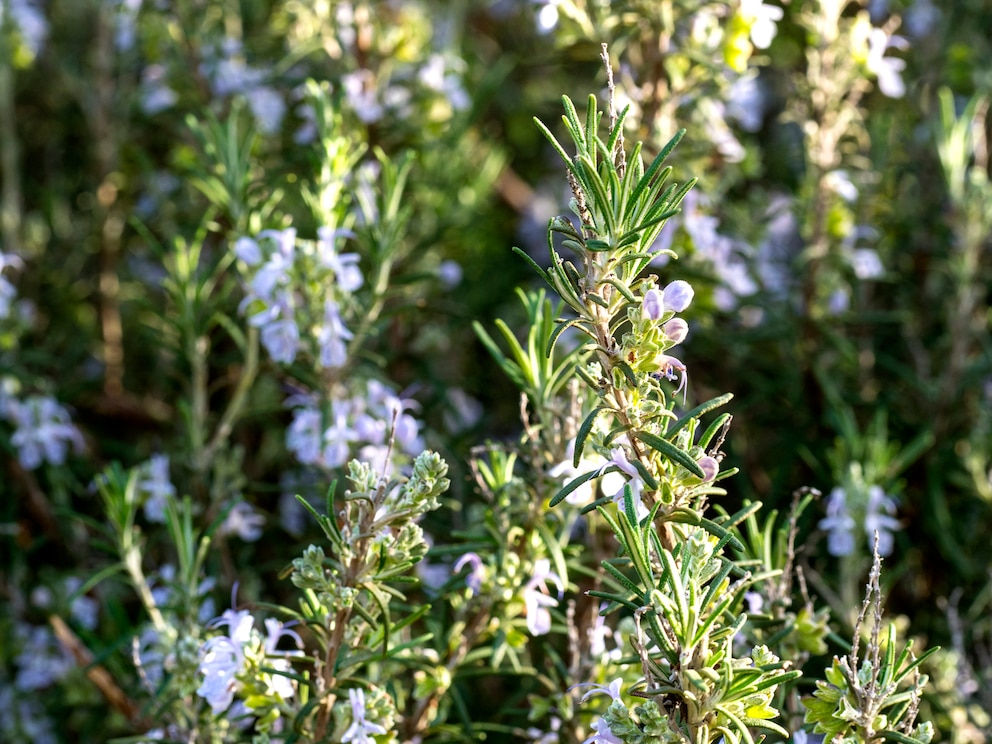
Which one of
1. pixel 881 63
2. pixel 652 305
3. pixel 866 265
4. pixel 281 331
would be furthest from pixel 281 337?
Result: pixel 881 63

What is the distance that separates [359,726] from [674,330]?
667 mm

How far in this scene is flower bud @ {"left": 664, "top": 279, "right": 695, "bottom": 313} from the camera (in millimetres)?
1150

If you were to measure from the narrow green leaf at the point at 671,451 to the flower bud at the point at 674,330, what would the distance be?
0.12 metres

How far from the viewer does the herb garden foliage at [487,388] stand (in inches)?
47.5

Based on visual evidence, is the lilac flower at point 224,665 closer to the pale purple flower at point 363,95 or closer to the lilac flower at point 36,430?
the lilac flower at point 36,430

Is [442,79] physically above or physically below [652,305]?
above

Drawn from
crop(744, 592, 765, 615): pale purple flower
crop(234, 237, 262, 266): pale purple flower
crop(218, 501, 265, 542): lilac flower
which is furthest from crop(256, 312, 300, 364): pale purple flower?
crop(744, 592, 765, 615): pale purple flower

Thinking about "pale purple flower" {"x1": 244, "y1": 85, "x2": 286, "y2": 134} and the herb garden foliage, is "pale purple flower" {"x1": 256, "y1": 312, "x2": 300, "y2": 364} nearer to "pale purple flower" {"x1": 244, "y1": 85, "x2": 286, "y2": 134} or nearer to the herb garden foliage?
the herb garden foliage

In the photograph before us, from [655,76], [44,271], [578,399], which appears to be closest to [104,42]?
[44,271]

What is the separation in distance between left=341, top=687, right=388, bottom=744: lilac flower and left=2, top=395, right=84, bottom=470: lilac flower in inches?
52.4

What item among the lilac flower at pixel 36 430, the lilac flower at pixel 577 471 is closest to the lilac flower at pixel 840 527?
the lilac flower at pixel 577 471

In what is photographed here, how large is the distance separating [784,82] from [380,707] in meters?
2.92

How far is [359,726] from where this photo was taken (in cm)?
129

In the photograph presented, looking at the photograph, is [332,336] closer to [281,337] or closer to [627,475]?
[281,337]
